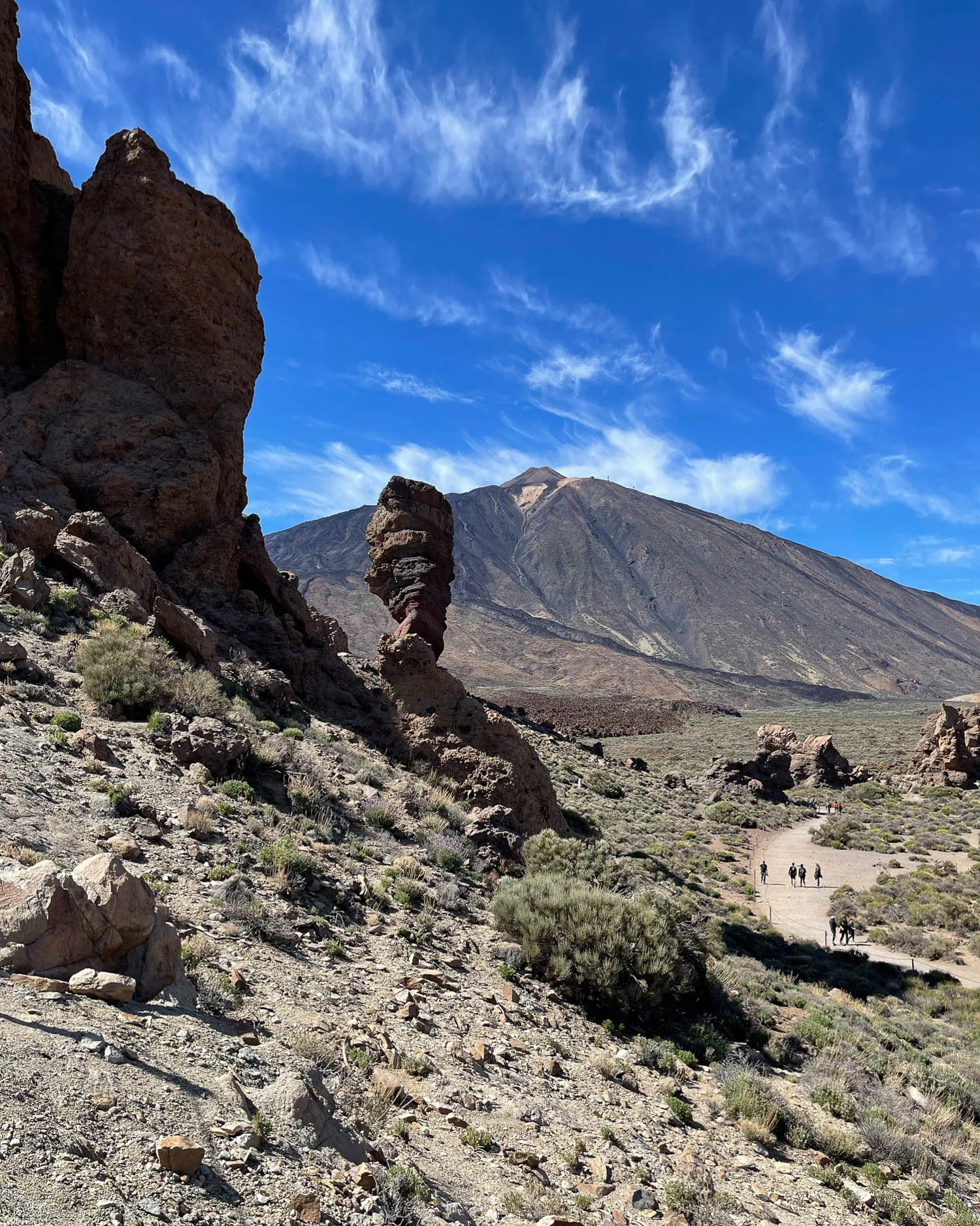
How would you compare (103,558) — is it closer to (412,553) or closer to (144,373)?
(144,373)

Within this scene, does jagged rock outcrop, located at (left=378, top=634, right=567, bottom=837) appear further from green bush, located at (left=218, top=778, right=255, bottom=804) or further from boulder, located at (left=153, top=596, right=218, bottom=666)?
green bush, located at (left=218, top=778, right=255, bottom=804)

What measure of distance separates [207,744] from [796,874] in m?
22.9

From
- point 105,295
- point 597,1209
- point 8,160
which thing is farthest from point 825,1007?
point 8,160

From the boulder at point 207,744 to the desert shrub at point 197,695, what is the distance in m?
0.54

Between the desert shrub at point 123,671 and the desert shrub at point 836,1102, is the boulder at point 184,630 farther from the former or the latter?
the desert shrub at point 836,1102

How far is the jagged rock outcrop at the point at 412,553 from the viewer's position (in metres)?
24.0

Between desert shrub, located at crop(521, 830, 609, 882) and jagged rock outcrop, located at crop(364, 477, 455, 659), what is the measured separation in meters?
12.5

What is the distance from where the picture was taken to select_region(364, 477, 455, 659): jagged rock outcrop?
24.0m

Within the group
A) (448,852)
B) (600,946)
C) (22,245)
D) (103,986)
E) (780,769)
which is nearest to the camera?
(103,986)

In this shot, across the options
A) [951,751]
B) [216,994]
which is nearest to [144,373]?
[216,994]

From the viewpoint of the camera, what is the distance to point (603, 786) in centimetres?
3309

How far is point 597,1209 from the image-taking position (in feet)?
15.7

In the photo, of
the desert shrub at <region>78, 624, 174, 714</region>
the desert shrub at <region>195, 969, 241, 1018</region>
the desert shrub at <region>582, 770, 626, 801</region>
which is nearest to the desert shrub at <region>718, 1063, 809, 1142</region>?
the desert shrub at <region>195, 969, 241, 1018</region>

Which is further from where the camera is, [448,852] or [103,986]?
[448,852]
